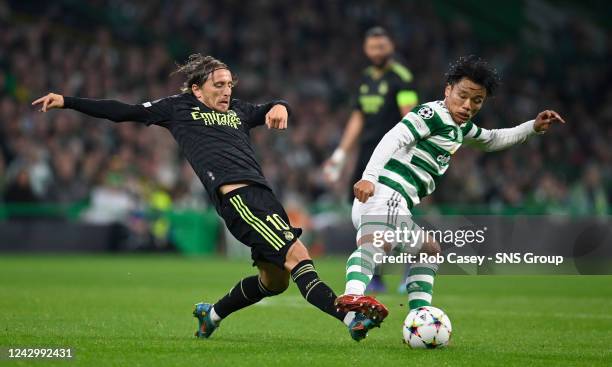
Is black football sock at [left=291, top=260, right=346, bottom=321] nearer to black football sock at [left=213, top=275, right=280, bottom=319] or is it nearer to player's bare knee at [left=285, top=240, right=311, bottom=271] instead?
player's bare knee at [left=285, top=240, right=311, bottom=271]

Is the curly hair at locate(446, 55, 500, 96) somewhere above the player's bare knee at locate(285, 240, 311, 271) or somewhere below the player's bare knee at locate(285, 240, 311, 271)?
above

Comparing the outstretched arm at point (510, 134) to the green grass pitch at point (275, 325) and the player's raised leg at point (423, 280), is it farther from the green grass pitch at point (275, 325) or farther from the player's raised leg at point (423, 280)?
the green grass pitch at point (275, 325)

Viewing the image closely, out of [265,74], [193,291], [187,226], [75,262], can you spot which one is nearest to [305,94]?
[265,74]

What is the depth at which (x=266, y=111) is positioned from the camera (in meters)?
7.55

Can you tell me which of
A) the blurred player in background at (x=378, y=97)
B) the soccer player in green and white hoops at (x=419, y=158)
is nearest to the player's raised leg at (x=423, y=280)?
the soccer player in green and white hoops at (x=419, y=158)

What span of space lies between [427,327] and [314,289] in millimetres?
723

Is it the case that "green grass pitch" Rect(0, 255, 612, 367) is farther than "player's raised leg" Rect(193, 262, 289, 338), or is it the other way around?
"player's raised leg" Rect(193, 262, 289, 338)

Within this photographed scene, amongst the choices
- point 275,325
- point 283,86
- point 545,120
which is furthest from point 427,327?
point 283,86

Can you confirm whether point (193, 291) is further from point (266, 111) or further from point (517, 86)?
point (517, 86)

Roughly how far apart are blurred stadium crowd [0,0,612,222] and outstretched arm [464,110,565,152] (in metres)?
10.4

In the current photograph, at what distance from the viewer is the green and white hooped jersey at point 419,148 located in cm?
698

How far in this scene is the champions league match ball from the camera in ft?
21.7

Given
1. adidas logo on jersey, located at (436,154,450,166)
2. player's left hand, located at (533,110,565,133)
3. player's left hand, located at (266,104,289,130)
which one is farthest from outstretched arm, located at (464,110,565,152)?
player's left hand, located at (266,104,289,130)

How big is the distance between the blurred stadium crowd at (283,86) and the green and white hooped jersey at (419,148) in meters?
10.8
